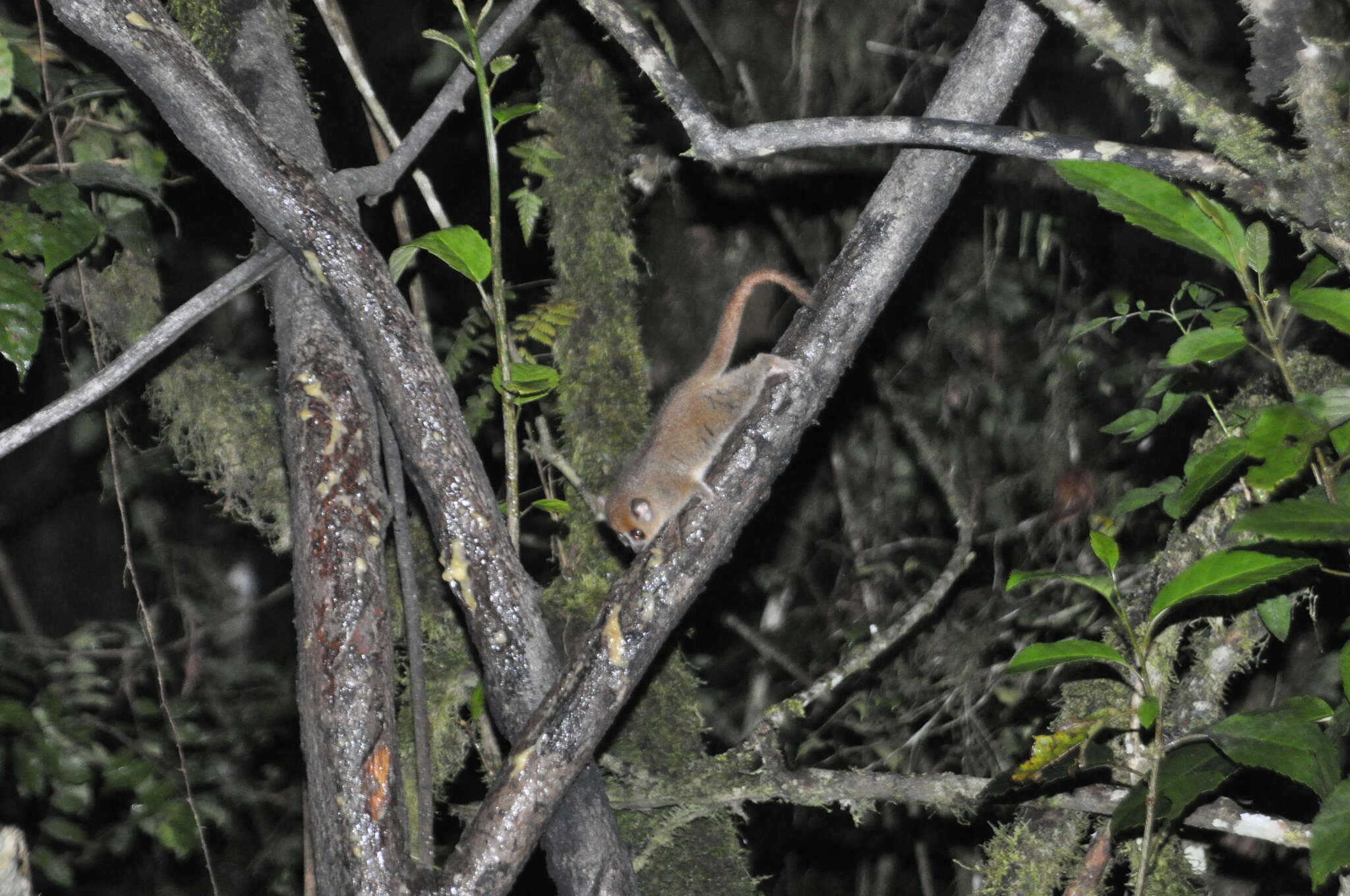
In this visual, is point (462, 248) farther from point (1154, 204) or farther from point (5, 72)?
point (1154, 204)

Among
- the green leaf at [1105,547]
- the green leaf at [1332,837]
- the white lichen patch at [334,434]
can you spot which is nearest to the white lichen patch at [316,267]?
the white lichen patch at [334,434]

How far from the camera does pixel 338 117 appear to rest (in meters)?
6.69

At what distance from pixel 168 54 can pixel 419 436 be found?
3.69 feet

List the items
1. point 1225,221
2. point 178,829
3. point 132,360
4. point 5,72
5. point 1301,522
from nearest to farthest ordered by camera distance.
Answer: point 1301,522
point 1225,221
point 132,360
point 5,72
point 178,829

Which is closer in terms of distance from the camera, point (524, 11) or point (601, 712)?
point (601, 712)

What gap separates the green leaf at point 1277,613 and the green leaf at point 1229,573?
66cm

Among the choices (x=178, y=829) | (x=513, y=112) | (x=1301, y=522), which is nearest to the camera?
(x=1301, y=522)

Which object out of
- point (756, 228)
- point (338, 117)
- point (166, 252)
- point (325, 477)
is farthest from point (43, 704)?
point (338, 117)

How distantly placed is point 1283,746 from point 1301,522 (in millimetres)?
526

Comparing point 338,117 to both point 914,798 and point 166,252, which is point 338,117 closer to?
point 166,252

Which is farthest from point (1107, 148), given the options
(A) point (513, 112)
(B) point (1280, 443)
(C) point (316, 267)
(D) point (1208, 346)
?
(C) point (316, 267)

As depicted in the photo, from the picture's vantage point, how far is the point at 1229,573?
201 centimetres

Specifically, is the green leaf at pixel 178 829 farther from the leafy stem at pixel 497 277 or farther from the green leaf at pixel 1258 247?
the green leaf at pixel 1258 247

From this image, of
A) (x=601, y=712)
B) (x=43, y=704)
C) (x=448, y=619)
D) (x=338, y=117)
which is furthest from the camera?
(x=338, y=117)
